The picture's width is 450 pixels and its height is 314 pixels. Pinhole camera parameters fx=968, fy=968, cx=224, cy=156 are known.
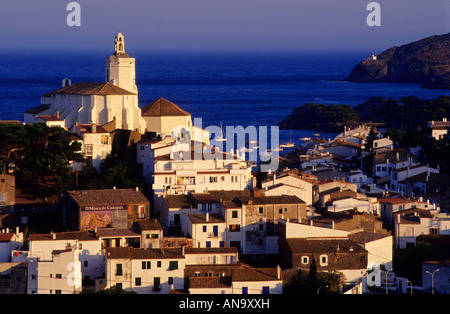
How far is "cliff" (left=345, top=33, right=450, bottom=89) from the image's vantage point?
4087 inches

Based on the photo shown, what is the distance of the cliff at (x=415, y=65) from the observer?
104 metres

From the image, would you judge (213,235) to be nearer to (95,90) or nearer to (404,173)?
(95,90)

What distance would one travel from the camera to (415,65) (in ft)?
362

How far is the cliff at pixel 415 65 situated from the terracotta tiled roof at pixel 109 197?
266 ft

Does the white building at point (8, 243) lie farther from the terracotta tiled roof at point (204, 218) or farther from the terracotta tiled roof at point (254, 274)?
the terracotta tiled roof at point (254, 274)

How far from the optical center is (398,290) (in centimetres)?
1920

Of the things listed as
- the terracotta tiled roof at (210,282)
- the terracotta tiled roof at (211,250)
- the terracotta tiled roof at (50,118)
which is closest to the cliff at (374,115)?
the terracotta tiled roof at (50,118)

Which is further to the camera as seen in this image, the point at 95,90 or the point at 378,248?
the point at 95,90

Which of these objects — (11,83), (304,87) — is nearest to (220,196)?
(11,83)

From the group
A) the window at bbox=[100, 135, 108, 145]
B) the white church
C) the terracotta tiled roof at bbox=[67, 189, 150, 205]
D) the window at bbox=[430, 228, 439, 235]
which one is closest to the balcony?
the terracotta tiled roof at bbox=[67, 189, 150, 205]

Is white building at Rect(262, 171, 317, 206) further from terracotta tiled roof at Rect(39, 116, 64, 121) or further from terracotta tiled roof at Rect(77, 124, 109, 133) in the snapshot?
terracotta tiled roof at Rect(39, 116, 64, 121)

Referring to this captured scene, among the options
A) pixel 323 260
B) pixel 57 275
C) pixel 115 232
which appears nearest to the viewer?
pixel 57 275

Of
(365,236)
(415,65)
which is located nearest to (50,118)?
(365,236)

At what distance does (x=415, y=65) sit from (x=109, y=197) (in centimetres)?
9230
